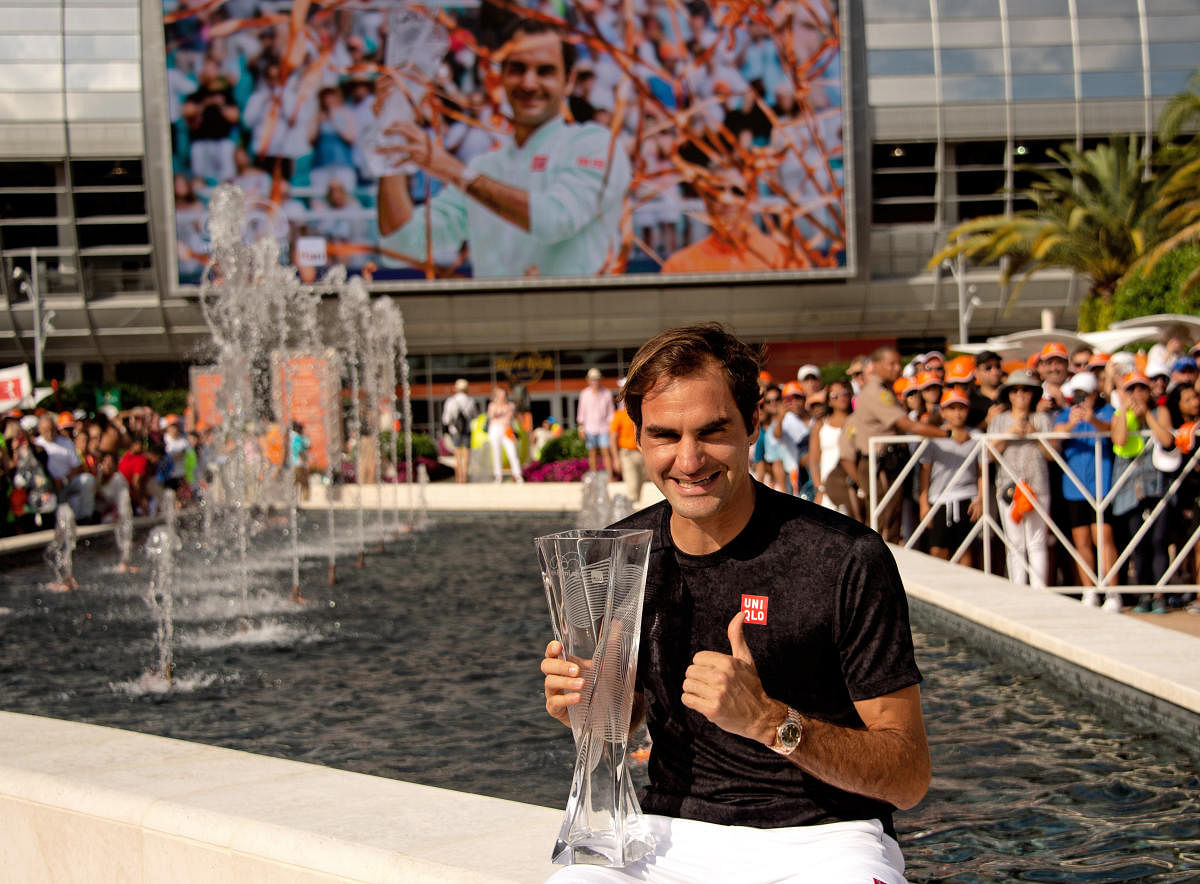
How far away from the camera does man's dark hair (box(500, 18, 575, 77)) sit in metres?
38.4

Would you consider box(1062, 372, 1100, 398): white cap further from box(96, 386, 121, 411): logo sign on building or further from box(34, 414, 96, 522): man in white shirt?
box(96, 386, 121, 411): logo sign on building

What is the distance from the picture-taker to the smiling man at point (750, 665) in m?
2.03

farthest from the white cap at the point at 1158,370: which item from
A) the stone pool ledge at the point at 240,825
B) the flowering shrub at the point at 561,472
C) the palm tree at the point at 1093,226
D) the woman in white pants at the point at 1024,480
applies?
the palm tree at the point at 1093,226

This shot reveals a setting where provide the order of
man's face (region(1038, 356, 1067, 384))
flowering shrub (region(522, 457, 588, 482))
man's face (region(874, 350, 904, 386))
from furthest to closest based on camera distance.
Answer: flowering shrub (region(522, 457, 588, 482))
man's face (region(874, 350, 904, 386))
man's face (region(1038, 356, 1067, 384))

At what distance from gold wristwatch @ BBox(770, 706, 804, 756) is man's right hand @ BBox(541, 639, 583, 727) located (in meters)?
0.32

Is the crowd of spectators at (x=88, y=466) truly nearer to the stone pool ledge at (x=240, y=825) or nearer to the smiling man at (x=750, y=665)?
the stone pool ledge at (x=240, y=825)

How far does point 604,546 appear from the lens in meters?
2.03

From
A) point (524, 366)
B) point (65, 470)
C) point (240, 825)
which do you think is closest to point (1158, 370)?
point (240, 825)

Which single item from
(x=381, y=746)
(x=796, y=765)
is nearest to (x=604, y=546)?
(x=796, y=765)

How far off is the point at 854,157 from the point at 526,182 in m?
11.1

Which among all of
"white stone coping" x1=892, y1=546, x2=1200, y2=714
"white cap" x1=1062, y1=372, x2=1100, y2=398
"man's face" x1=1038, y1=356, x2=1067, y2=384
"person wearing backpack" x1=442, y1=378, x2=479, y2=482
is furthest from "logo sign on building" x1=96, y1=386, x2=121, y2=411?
"white stone coping" x1=892, y1=546, x2=1200, y2=714

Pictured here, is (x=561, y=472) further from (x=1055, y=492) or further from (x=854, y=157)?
(x=854, y=157)

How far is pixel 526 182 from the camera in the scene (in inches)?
1517

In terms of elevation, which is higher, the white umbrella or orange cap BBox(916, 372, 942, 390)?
the white umbrella
